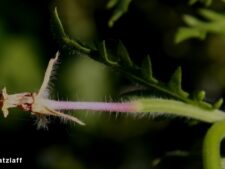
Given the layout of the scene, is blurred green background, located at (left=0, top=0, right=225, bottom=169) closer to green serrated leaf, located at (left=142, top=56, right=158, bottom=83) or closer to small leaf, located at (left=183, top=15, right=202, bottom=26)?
green serrated leaf, located at (left=142, top=56, right=158, bottom=83)

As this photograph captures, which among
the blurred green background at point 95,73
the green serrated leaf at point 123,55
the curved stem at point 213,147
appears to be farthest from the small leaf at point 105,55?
the blurred green background at point 95,73

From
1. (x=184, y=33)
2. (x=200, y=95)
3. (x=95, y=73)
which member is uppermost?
(x=184, y=33)

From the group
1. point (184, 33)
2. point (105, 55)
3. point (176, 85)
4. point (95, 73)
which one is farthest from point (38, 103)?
point (95, 73)

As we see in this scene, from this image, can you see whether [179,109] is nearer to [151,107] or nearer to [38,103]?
[151,107]

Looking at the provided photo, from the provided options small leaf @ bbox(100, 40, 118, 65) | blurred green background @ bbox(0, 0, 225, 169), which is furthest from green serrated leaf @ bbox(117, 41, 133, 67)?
blurred green background @ bbox(0, 0, 225, 169)

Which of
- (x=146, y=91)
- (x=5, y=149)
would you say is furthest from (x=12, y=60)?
(x=146, y=91)

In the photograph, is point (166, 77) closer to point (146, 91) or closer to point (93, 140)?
point (93, 140)
